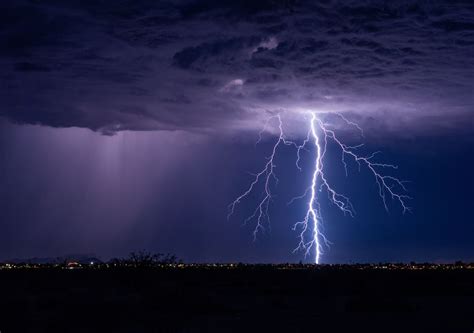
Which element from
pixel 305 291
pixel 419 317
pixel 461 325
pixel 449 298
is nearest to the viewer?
pixel 461 325

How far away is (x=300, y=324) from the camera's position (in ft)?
66.4

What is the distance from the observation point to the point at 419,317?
2200 centimetres

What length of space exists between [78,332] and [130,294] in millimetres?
10624

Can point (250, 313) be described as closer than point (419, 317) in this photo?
No

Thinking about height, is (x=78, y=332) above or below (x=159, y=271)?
below

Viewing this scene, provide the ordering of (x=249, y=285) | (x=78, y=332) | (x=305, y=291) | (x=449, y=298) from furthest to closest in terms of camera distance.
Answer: (x=249, y=285) → (x=305, y=291) → (x=449, y=298) → (x=78, y=332)

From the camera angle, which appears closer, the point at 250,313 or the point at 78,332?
the point at 78,332

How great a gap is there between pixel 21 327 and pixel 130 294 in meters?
10.5

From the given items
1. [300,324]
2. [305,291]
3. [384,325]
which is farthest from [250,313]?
[305,291]

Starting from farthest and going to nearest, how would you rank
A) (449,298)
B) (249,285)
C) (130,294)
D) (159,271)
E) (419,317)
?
(249,285) < (159,271) < (449,298) < (130,294) < (419,317)

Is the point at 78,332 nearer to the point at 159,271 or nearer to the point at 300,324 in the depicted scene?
the point at 300,324

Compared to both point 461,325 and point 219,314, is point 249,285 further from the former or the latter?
point 461,325

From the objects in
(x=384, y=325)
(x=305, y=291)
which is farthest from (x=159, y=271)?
(x=384, y=325)

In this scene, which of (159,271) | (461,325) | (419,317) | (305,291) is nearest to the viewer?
(461,325)
